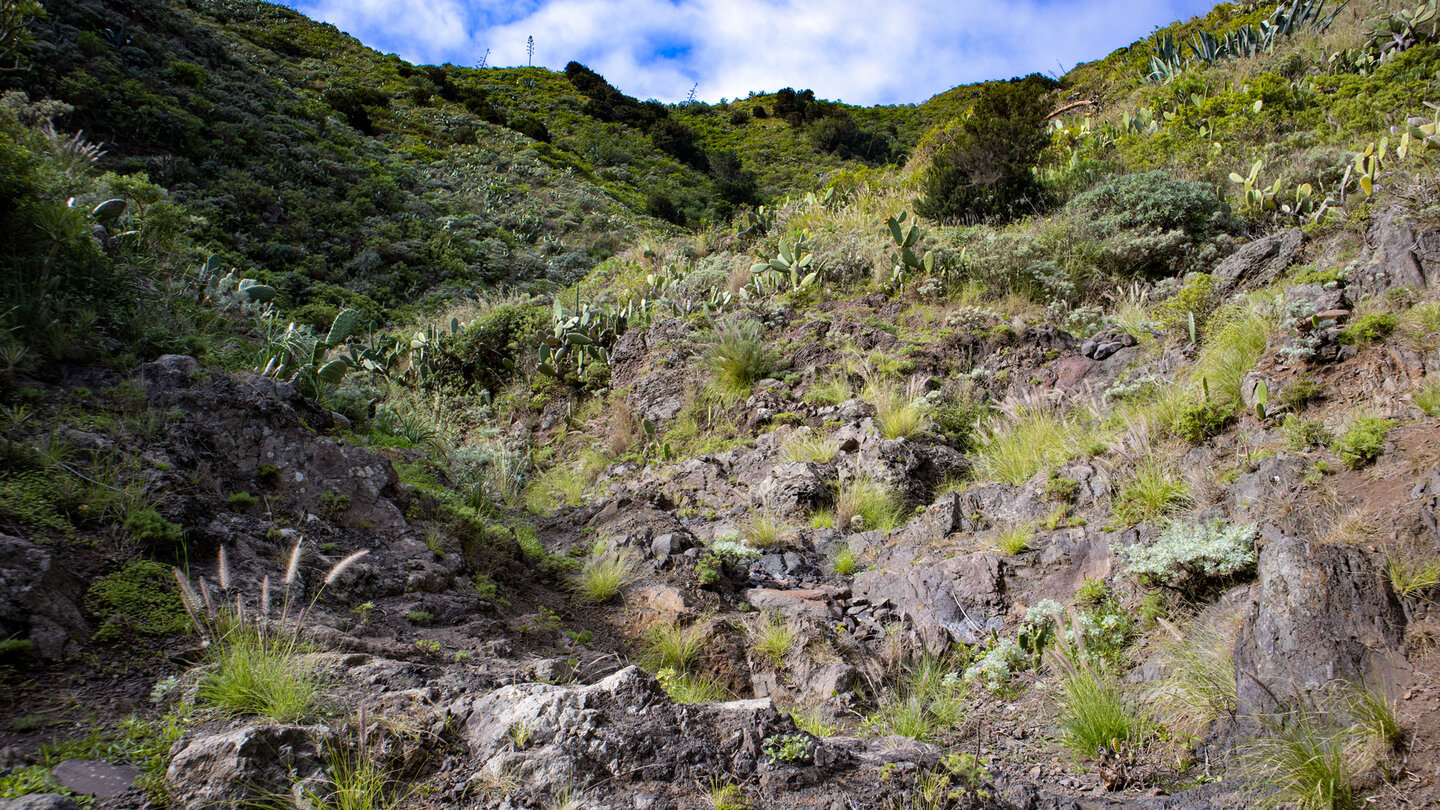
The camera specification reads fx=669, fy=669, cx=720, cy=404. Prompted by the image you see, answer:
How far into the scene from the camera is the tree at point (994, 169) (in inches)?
413

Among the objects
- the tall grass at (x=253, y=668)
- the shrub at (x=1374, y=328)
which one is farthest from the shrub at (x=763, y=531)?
the shrub at (x=1374, y=328)

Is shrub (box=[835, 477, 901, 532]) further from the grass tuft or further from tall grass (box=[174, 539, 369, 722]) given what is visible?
tall grass (box=[174, 539, 369, 722])

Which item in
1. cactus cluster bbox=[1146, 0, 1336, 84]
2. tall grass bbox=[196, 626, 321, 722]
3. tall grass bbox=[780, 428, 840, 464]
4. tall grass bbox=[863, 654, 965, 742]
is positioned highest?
cactus cluster bbox=[1146, 0, 1336, 84]

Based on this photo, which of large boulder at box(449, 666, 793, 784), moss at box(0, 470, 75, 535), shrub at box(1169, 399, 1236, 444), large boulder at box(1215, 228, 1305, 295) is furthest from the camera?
large boulder at box(1215, 228, 1305, 295)

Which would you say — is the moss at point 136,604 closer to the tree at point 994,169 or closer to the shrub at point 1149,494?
the shrub at point 1149,494

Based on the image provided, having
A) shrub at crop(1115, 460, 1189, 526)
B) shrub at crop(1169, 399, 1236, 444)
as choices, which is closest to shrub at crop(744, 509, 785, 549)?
shrub at crop(1115, 460, 1189, 526)

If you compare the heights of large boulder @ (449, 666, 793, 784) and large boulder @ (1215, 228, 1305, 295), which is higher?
large boulder @ (1215, 228, 1305, 295)

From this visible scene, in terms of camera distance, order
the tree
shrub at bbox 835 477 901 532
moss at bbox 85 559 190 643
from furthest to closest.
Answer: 1. the tree
2. shrub at bbox 835 477 901 532
3. moss at bbox 85 559 190 643

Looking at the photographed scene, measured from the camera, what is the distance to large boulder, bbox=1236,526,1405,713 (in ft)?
8.39

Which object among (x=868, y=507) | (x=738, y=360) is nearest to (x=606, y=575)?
(x=868, y=507)

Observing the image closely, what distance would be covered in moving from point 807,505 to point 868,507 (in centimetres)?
55

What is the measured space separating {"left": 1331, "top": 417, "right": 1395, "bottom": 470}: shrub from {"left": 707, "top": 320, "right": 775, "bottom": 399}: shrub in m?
5.60

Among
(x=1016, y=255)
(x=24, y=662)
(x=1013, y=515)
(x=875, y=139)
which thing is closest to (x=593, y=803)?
(x=24, y=662)

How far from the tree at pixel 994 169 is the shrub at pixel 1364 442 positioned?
7567 millimetres
